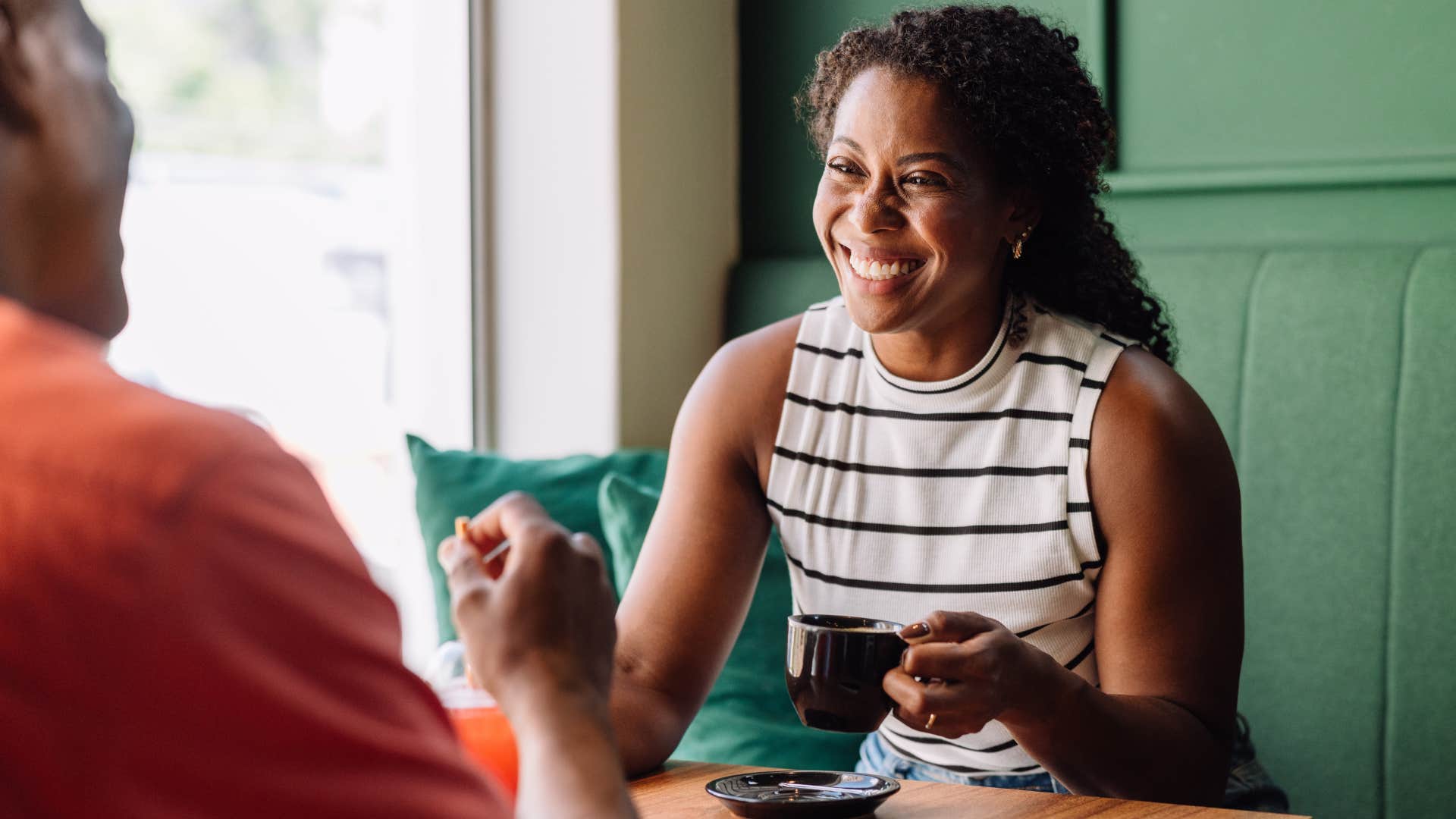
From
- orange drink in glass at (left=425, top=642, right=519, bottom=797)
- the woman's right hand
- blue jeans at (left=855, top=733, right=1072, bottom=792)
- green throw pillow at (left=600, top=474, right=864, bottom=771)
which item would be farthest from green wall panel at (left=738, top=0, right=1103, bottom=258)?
the woman's right hand

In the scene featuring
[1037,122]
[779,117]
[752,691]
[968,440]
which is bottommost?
[752,691]

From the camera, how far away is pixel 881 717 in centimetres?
104

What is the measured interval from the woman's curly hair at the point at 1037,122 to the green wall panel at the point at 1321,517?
397 mm

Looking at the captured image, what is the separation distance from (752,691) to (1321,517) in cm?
77

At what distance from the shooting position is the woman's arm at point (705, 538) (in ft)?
4.58

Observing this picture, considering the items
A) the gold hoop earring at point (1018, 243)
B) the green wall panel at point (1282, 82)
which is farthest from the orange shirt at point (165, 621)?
the green wall panel at point (1282, 82)

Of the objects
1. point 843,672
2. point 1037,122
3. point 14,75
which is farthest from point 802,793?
point 1037,122

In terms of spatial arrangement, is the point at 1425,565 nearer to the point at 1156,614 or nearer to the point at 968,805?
the point at 1156,614

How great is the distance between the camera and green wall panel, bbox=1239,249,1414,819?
1.83 metres

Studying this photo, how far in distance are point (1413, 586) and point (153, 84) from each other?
1860 millimetres

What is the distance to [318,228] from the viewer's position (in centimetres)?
245

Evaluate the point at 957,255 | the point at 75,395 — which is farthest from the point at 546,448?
the point at 75,395

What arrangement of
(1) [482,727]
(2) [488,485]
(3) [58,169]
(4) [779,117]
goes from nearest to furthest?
(3) [58,169] → (1) [482,727] → (2) [488,485] → (4) [779,117]

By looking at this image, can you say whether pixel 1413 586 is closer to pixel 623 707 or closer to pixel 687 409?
pixel 687 409
